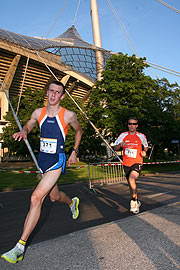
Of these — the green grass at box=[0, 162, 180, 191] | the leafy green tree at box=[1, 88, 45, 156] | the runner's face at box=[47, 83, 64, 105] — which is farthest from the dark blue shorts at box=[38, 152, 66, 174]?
the leafy green tree at box=[1, 88, 45, 156]

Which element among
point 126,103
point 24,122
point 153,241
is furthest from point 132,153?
point 24,122

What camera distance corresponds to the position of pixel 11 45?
35.6 meters

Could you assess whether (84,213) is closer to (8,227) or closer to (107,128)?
(8,227)

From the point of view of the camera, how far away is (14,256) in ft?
8.48

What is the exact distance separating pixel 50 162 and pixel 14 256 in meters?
1.15

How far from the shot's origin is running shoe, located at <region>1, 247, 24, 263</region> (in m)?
2.55

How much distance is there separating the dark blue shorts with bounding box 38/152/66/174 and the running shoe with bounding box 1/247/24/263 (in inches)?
39.0

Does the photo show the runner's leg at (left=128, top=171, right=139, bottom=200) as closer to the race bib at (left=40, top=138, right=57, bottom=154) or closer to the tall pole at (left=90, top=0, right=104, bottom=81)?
Answer: the race bib at (left=40, top=138, right=57, bottom=154)

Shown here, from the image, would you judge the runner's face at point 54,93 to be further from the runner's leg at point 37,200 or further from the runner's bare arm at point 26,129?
the runner's leg at point 37,200

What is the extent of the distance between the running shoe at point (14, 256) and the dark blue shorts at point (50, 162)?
992mm

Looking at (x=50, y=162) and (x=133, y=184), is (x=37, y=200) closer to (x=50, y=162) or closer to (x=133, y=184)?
(x=50, y=162)

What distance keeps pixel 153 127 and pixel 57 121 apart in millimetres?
20995

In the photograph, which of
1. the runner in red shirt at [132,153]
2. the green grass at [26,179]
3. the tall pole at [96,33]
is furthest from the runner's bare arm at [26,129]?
the tall pole at [96,33]

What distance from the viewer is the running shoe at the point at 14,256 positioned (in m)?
2.55
